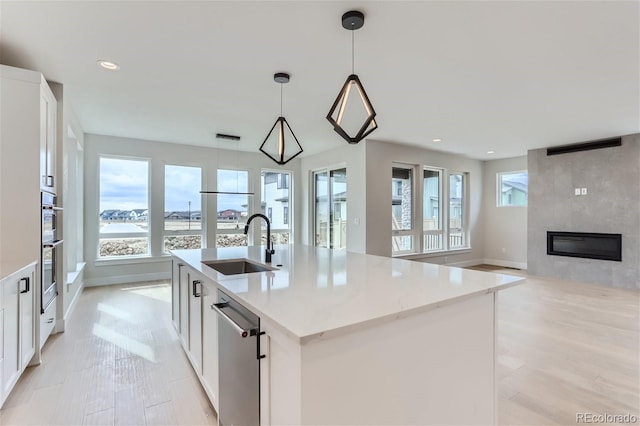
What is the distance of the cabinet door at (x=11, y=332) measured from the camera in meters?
2.01

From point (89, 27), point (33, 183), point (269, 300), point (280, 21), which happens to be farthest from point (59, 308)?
point (280, 21)

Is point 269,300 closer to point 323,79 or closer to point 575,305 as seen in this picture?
point 323,79

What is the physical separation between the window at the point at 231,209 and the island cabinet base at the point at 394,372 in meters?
5.63

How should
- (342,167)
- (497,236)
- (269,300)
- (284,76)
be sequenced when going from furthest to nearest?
(497,236) → (342,167) → (284,76) → (269,300)

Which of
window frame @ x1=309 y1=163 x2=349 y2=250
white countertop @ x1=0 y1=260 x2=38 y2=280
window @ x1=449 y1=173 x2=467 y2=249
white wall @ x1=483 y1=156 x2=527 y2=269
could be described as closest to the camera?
white countertop @ x1=0 y1=260 x2=38 y2=280

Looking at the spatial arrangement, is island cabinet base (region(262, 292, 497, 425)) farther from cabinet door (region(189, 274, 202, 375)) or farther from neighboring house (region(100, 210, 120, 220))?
neighboring house (region(100, 210, 120, 220))

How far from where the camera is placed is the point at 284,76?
303 centimetres

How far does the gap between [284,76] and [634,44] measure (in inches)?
113

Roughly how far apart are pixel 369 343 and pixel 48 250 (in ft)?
10.2

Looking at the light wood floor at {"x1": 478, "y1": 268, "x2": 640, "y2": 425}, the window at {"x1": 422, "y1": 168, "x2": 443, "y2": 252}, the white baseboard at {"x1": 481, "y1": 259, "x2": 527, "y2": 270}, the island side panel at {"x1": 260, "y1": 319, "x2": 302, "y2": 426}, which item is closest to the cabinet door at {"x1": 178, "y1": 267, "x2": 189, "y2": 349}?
the island side panel at {"x1": 260, "y1": 319, "x2": 302, "y2": 426}

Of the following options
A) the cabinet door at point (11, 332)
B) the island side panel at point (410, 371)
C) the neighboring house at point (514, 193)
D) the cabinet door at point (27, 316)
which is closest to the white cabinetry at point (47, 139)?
the cabinet door at point (27, 316)

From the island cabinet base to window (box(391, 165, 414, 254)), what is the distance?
16.0 feet

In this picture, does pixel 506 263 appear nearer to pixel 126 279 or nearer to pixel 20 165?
pixel 126 279

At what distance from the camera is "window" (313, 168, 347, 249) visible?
6520mm
